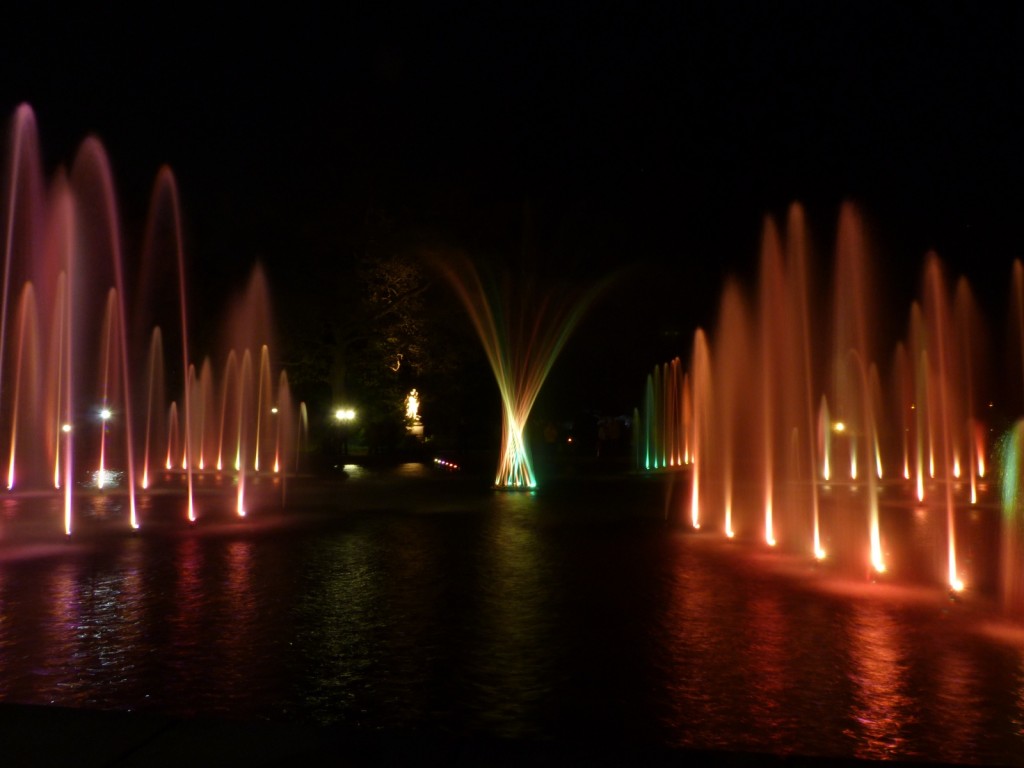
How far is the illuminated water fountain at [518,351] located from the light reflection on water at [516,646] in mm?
11874

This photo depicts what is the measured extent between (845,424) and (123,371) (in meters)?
27.8

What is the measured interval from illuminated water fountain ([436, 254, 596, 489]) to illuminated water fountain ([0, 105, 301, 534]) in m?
6.95

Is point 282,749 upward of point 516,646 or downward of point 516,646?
upward

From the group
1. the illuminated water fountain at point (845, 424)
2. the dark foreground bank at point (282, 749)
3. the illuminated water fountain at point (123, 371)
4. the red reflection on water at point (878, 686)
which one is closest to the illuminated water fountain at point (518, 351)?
the illuminated water fountain at point (845, 424)

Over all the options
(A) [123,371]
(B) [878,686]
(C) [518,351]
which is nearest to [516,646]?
(B) [878,686]

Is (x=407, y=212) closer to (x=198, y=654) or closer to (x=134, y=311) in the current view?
(x=134, y=311)

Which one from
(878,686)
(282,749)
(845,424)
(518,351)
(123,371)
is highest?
(518,351)

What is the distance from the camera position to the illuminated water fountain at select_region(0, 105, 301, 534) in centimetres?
3291

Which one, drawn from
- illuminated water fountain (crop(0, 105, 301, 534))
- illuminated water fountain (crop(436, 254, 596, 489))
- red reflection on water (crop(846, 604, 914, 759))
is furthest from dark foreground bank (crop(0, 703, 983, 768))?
illuminated water fountain (crop(0, 105, 301, 534))

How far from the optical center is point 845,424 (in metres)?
41.7

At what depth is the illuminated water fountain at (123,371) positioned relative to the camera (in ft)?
108

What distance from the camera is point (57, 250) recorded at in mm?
21438

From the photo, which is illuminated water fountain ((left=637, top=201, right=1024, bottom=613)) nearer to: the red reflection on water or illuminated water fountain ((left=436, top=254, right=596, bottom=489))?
the red reflection on water

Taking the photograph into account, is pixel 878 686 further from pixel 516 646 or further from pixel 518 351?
pixel 518 351
